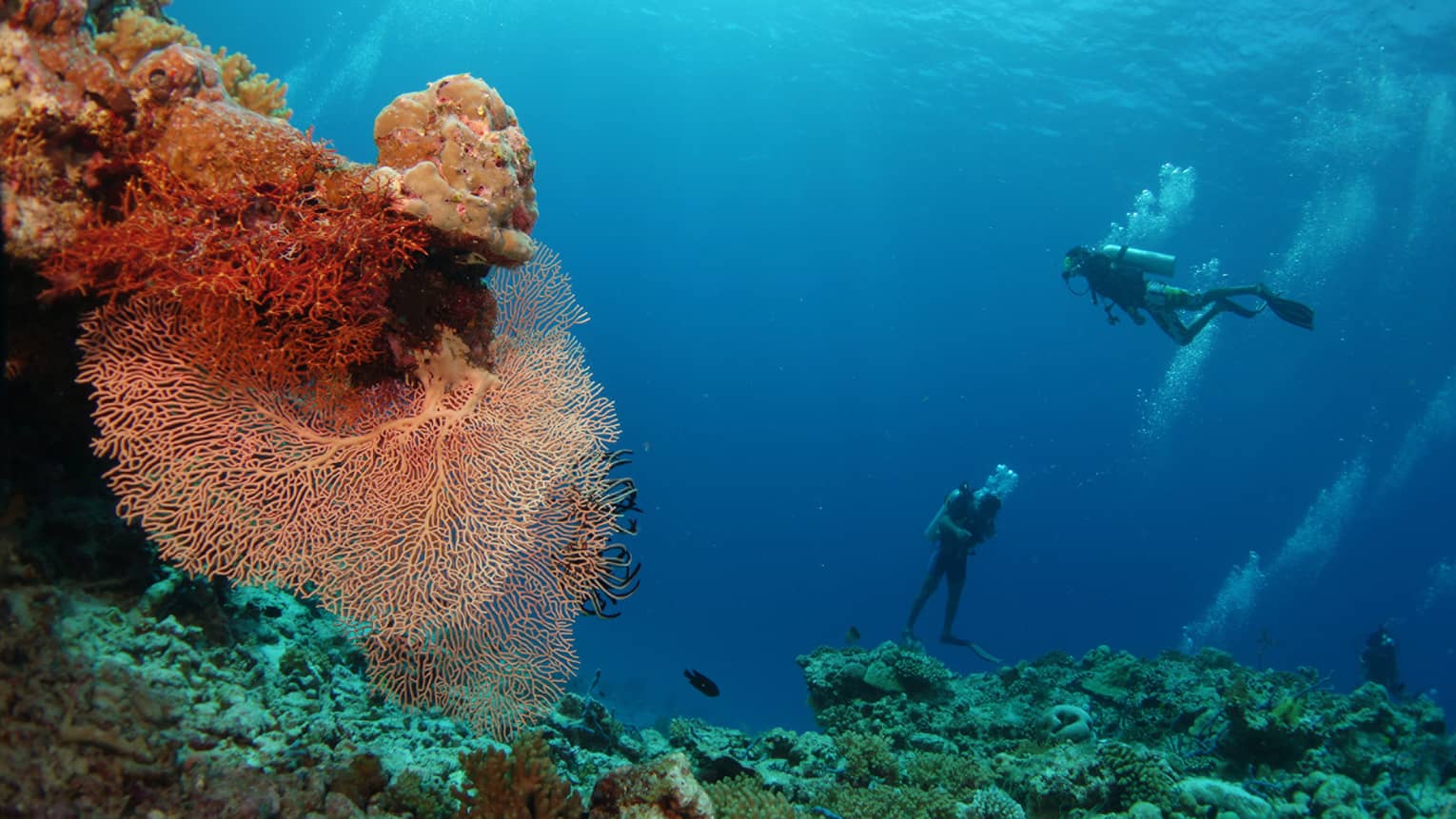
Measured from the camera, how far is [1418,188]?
35.5 metres

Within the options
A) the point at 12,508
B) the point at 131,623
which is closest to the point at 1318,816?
the point at 131,623

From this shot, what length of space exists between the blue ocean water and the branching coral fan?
27492 millimetres

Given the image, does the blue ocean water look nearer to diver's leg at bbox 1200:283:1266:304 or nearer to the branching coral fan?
diver's leg at bbox 1200:283:1266:304

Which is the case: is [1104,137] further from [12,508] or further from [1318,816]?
[12,508]

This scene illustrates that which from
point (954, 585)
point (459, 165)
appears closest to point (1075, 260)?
point (954, 585)

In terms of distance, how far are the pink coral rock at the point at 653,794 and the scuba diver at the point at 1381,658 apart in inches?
717

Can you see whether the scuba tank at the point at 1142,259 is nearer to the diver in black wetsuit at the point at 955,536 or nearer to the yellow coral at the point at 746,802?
the diver in black wetsuit at the point at 955,536

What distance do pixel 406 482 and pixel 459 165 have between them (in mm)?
1927

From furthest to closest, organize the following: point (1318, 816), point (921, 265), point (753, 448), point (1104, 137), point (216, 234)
Result: 1. point (753, 448)
2. point (921, 265)
3. point (1104, 137)
4. point (1318, 816)
5. point (216, 234)

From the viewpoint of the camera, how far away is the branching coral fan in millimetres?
3838

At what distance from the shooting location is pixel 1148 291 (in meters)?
17.0

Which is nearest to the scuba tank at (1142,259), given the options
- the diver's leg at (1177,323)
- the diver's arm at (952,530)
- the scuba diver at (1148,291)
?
the scuba diver at (1148,291)

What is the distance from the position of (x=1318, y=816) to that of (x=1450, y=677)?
101307mm

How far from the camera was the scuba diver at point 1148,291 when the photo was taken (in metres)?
16.7
